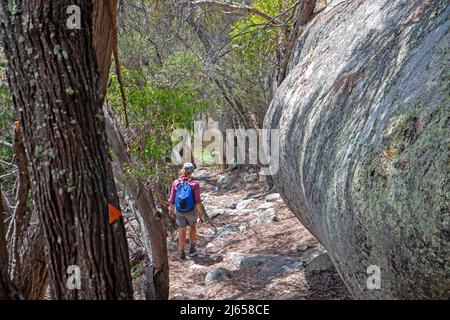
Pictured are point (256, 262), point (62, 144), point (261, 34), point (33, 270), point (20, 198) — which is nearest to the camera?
point (62, 144)

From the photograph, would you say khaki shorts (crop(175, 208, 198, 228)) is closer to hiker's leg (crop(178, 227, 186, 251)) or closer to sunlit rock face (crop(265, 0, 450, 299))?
hiker's leg (crop(178, 227, 186, 251))

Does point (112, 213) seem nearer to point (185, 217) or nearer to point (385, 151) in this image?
point (385, 151)

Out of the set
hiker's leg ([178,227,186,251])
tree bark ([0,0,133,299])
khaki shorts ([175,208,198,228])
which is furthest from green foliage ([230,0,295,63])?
tree bark ([0,0,133,299])

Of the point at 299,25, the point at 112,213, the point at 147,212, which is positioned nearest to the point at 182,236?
the point at 147,212

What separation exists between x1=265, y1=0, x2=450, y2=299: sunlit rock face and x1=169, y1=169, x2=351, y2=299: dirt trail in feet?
6.83

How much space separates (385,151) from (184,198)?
19.5ft

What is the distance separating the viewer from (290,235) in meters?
10.2

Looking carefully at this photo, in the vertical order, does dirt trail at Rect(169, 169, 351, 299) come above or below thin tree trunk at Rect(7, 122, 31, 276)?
below

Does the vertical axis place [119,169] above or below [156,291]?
above

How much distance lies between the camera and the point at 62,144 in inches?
103

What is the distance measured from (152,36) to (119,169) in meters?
9.79

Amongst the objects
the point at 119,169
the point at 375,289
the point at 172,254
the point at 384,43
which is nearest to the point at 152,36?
the point at 172,254

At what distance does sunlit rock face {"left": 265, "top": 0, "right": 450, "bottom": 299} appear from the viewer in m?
2.94

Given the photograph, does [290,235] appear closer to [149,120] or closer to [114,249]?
[149,120]
